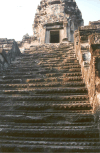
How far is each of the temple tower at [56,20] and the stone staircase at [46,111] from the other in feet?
20.4

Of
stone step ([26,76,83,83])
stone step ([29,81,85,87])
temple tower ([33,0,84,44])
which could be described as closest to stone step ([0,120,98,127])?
stone step ([29,81,85,87])

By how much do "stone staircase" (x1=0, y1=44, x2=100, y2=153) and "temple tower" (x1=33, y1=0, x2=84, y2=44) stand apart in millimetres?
6226

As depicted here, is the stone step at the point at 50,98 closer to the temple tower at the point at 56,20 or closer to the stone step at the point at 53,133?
the stone step at the point at 53,133

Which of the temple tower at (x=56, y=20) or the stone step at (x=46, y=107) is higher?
the temple tower at (x=56, y=20)

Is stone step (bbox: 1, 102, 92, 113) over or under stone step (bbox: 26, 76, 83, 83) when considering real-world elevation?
under

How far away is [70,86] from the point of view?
3531 millimetres

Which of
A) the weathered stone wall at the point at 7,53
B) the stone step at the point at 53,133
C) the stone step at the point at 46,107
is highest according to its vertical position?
the weathered stone wall at the point at 7,53

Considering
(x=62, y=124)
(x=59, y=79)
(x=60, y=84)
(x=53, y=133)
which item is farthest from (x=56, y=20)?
(x=53, y=133)

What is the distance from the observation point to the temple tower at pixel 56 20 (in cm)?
1038

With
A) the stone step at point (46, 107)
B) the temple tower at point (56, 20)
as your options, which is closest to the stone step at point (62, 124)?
the stone step at point (46, 107)

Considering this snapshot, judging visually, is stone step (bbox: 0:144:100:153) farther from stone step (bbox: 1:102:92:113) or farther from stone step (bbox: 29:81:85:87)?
stone step (bbox: 29:81:85:87)

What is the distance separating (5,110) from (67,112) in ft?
4.06

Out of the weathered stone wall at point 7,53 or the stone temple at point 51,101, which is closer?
the stone temple at point 51,101

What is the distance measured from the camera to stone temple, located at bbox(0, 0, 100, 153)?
2217mm
